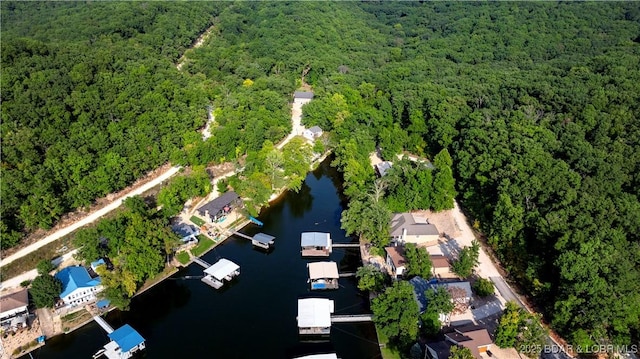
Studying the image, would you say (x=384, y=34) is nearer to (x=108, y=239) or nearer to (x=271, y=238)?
(x=271, y=238)

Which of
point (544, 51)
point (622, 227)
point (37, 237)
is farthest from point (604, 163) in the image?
point (37, 237)

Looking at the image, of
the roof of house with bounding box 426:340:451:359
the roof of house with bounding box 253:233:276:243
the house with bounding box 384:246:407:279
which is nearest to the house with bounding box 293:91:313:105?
the roof of house with bounding box 253:233:276:243

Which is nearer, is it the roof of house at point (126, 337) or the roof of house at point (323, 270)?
the roof of house at point (126, 337)

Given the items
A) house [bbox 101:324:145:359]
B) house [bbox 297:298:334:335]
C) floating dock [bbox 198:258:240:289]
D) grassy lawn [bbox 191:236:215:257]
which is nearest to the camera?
house [bbox 101:324:145:359]

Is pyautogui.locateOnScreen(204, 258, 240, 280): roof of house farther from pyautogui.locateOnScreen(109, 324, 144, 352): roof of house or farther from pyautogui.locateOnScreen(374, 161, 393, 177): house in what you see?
pyautogui.locateOnScreen(374, 161, 393, 177): house

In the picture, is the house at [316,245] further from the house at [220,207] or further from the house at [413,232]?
the house at [220,207]

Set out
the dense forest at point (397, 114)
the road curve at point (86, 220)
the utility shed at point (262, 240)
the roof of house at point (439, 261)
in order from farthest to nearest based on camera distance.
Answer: the utility shed at point (262, 240)
the road curve at point (86, 220)
the roof of house at point (439, 261)
the dense forest at point (397, 114)

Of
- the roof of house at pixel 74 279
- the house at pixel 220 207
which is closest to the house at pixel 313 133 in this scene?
the house at pixel 220 207
